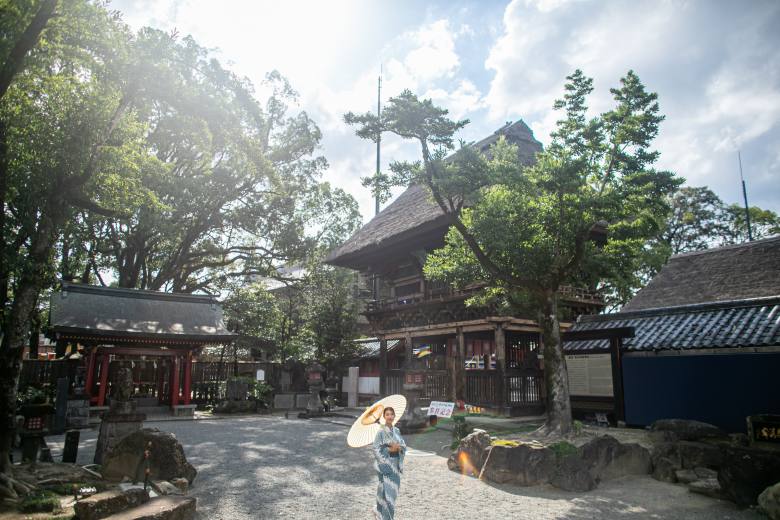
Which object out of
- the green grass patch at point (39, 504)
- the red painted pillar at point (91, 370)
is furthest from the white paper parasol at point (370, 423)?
the red painted pillar at point (91, 370)

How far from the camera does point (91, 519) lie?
450 cm

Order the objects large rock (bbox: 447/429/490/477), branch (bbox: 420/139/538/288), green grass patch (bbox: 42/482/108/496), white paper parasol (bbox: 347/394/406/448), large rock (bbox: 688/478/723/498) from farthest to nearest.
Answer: branch (bbox: 420/139/538/288) < large rock (bbox: 447/429/490/477) < large rock (bbox: 688/478/723/498) < green grass patch (bbox: 42/482/108/496) < white paper parasol (bbox: 347/394/406/448)

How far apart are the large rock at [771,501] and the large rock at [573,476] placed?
1993mm

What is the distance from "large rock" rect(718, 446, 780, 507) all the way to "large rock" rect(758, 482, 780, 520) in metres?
0.35

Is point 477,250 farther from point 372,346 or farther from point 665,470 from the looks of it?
point 372,346

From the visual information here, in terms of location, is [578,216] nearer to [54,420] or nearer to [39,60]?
[39,60]

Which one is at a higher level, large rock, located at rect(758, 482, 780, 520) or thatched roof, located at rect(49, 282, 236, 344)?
thatched roof, located at rect(49, 282, 236, 344)

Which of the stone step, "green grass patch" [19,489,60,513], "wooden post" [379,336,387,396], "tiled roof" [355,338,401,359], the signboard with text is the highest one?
"tiled roof" [355,338,401,359]

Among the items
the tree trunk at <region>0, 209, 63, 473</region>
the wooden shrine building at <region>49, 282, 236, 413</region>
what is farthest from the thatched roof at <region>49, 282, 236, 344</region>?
the tree trunk at <region>0, 209, 63, 473</region>

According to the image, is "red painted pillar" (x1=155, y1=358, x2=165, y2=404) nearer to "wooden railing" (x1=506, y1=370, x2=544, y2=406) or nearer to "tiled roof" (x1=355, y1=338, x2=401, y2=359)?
"tiled roof" (x1=355, y1=338, x2=401, y2=359)

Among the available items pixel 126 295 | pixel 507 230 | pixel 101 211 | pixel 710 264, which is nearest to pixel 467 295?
pixel 507 230

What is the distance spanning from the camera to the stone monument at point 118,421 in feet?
25.0

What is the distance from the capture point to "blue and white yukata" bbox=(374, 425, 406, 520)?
447 cm

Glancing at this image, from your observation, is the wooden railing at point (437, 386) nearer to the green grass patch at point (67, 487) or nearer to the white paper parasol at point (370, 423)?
the white paper parasol at point (370, 423)
